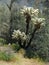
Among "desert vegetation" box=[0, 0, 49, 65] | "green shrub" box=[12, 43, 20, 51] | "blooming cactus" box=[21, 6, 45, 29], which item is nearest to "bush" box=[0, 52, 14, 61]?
"desert vegetation" box=[0, 0, 49, 65]

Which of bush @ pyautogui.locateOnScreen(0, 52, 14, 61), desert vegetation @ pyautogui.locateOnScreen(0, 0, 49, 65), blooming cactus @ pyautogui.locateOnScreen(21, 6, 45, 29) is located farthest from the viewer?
blooming cactus @ pyautogui.locateOnScreen(21, 6, 45, 29)

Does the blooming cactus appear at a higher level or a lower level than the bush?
higher

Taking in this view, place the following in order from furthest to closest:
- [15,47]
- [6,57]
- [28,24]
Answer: [28,24] < [15,47] < [6,57]

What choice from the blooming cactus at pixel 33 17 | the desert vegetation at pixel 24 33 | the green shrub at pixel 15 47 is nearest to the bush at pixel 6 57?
the desert vegetation at pixel 24 33

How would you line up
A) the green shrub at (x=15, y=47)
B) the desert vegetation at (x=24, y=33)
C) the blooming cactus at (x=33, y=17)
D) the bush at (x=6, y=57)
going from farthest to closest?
the green shrub at (x=15, y=47) < the blooming cactus at (x=33, y=17) < the desert vegetation at (x=24, y=33) < the bush at (x=6, y=57)

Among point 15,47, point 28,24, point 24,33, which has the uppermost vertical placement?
point 28,24

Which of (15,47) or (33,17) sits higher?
(33,17)

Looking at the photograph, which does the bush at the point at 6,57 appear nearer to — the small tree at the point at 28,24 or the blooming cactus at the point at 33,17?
the small tree at the point at 28,24

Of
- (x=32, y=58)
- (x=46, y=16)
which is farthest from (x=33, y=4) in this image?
(x=32, y=58)

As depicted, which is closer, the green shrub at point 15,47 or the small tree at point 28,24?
the small tree at point 28,24

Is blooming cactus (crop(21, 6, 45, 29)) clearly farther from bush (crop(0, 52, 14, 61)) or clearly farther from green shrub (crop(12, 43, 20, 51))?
bush (crop(0, 52, 14, 61))

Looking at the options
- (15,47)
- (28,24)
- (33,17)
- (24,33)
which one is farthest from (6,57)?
(33,17)

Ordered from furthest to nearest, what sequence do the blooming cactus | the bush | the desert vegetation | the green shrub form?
the green shrub
the blooming cactus
the desert vegetation
the bush

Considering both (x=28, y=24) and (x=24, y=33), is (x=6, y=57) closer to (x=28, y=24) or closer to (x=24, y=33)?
(x=24, y=33)
